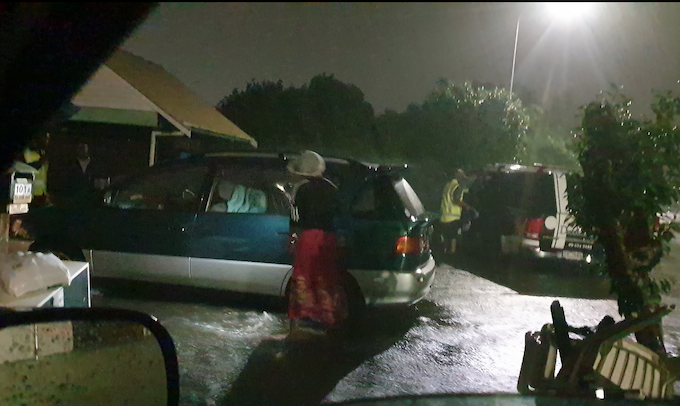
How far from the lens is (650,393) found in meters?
3.09

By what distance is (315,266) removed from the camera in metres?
5.50

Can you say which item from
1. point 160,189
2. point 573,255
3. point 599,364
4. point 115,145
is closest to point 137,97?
point 115,145

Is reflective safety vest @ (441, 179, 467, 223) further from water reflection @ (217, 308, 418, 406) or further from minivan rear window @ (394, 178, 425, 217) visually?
water reflection @ (217, 308, 418, 406)

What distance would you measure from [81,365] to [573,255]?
7.47 m

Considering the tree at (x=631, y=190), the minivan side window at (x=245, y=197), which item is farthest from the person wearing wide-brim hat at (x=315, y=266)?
the tree at (x=631, y=190)

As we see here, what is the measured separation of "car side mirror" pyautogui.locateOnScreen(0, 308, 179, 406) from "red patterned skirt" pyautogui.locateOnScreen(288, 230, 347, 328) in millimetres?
1572

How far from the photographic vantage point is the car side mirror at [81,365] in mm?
3760

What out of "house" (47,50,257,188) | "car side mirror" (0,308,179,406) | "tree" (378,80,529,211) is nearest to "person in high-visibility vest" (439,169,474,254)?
"house" (47,50,257,188)

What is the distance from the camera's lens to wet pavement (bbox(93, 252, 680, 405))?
4609 mm

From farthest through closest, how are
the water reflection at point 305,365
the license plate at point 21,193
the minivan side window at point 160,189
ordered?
the minivan side window at point 160,189 → the license plate at point 21,193 → the water reflection at point 305,365

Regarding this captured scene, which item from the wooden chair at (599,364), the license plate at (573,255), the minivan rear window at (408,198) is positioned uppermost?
the minivan rear window at (408,198)

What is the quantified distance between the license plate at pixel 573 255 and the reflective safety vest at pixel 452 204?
254 cm

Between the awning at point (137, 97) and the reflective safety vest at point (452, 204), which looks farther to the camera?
the reflective safety vest at point (452, 204)

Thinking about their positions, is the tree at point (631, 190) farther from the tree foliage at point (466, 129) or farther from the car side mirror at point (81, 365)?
the tree foliage at point (466, 129)
